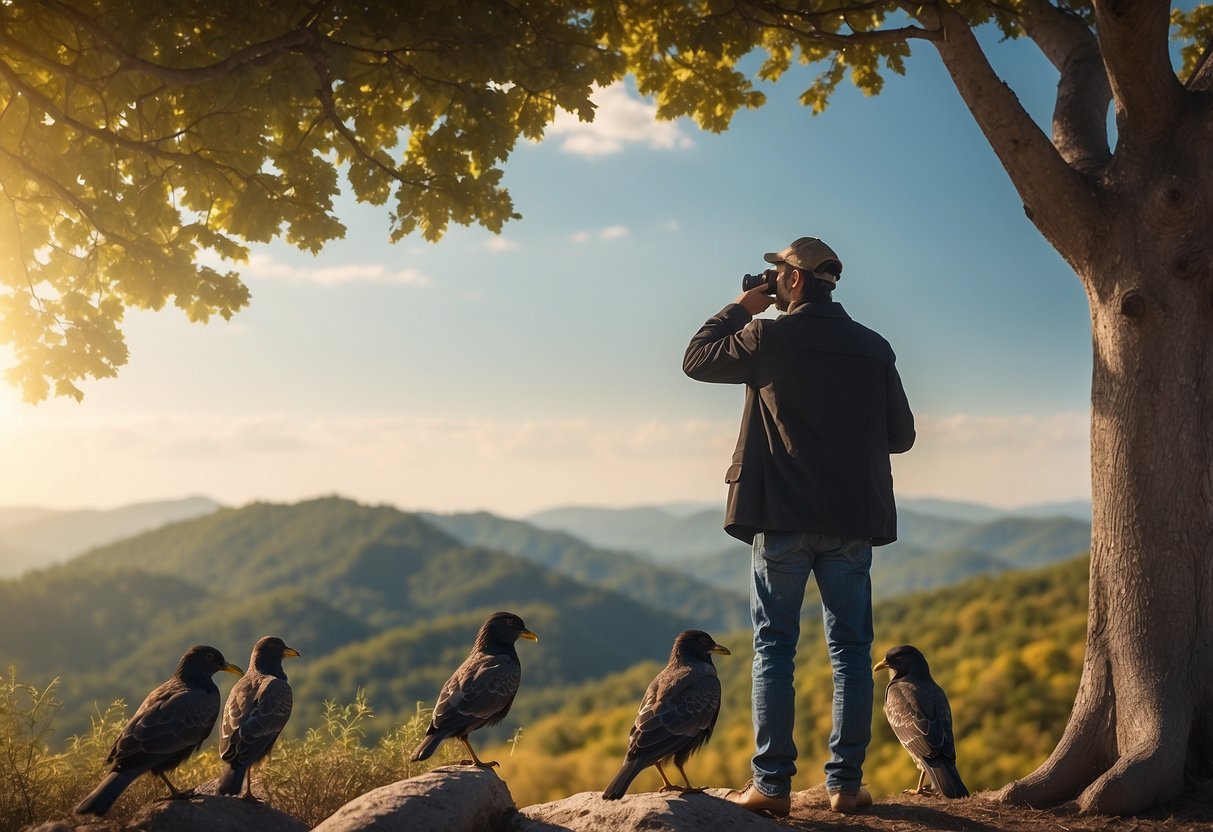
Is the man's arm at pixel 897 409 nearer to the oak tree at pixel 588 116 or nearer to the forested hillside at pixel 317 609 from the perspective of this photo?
the oak tree at pixel 588 116

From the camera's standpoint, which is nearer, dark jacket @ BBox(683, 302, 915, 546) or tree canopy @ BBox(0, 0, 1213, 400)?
dark jacket @ BBox(683, 302, 915, 546)

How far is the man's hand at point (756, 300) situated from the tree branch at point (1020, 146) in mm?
2853

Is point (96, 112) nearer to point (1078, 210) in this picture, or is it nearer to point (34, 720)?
point (34, 720)

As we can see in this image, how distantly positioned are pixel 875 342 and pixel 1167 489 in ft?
9.48

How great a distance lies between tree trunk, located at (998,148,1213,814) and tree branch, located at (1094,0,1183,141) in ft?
0.96

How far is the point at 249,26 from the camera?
26.4 feet

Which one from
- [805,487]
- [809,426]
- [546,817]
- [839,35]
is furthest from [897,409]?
[839,35]

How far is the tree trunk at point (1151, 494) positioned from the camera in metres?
7.41

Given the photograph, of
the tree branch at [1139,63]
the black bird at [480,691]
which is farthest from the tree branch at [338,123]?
the tree branch at [1139,63]

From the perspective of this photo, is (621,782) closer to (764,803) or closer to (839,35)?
(764,803)

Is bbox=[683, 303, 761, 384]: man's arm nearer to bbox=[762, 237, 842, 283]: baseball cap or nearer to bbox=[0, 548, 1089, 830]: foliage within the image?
bbox=[762, 237, 842, 283]: baseball cap

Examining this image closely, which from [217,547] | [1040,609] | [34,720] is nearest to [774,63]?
[34,720]

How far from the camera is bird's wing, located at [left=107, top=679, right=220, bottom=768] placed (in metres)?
5.70

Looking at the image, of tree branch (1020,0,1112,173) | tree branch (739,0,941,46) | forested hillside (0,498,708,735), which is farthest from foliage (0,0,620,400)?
forested hillside (0,498,708,735)
